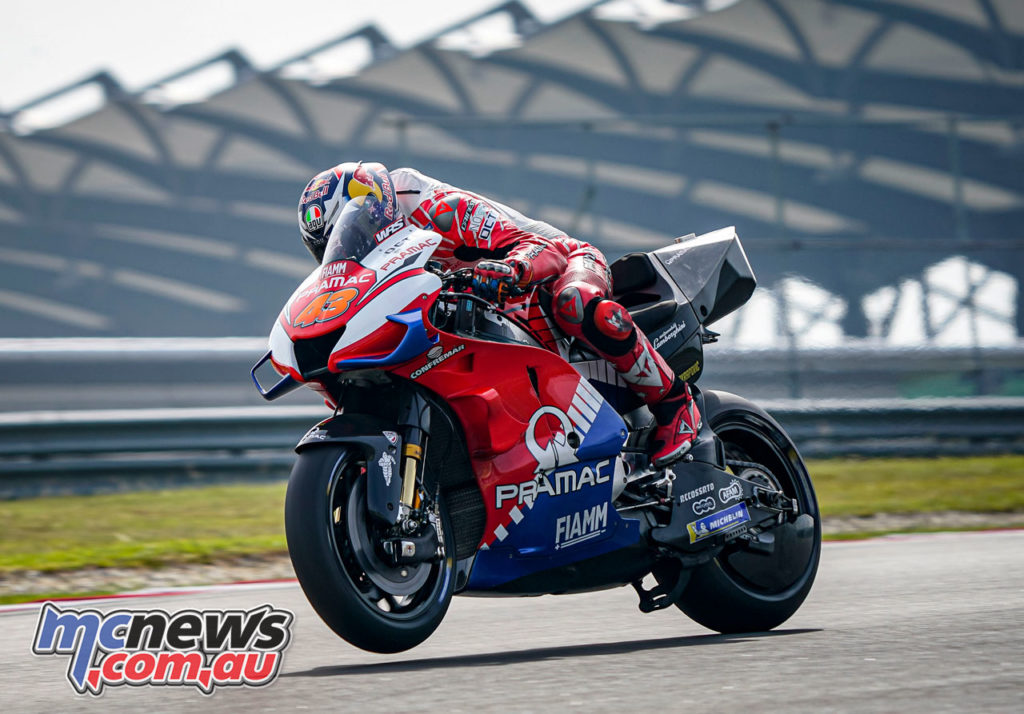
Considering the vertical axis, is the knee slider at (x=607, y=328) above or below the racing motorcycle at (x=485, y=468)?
above

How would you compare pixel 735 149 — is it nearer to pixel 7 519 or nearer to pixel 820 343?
pixel 820 343

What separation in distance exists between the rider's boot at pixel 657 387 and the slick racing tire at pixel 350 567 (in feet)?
3.48

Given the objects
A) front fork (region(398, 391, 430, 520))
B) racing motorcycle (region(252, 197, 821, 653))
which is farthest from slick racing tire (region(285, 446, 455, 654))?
front fork (region(398, 391, 430, 520))

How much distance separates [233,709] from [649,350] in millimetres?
2102

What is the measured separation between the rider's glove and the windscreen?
34 centimetres

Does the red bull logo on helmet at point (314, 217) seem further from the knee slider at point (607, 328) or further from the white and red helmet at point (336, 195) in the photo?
the knee slider at point (607, 328)

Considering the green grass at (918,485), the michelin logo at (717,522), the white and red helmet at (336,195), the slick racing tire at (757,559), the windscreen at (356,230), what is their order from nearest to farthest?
the windscreen at (356,230), the white and red helmet at (336,195), the michelin logo at (717,522), the slick racing tire at (757,559), the green grass at (918,485)

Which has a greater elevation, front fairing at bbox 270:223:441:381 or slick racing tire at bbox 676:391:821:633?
front fairing at bbox 270:223:441:381

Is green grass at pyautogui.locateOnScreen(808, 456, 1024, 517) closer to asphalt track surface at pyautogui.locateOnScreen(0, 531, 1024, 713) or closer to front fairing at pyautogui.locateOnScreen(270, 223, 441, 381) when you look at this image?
asphalt track surface at pyautogui.locateOnScreen(0, 531, 1024, 713)

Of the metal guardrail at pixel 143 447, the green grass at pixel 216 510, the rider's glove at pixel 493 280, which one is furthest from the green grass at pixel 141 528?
the rider's glove at pixel 493 280

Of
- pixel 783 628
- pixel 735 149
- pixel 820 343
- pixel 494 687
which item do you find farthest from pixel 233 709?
pixel 735 149

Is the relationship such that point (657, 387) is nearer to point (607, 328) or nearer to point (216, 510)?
point (607, 328)

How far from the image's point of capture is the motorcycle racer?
4.15m

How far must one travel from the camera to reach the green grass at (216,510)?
7289 mm
